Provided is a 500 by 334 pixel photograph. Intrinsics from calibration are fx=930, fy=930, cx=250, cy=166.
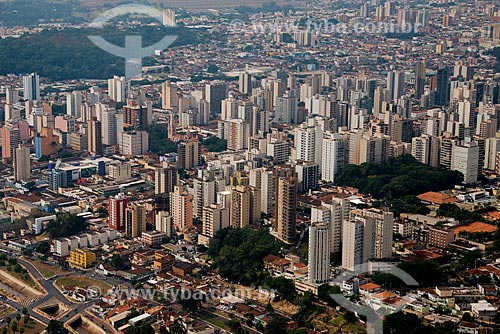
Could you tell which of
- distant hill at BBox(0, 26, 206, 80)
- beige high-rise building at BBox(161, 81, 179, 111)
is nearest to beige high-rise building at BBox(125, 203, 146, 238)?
beige high-rise building at BBox(161, 81, 179, 111)

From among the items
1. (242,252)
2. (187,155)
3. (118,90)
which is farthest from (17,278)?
(118,90)

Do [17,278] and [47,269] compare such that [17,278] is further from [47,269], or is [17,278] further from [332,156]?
[332,156]

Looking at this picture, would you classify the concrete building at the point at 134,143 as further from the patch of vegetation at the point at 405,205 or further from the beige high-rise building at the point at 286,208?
the beige high-rise building at the point at 286,208

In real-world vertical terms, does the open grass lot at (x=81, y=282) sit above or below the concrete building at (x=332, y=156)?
below

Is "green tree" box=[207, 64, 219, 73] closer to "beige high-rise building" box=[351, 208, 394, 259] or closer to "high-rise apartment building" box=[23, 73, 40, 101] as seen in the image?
"high-rise apartment building" box=[23, 73, 40, 101]

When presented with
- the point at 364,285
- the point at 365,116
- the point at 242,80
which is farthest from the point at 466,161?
the point at 242,80

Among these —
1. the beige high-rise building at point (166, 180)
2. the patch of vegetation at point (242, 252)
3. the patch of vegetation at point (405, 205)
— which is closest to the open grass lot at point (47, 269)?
the patch of vegetation at point (242, 252)
